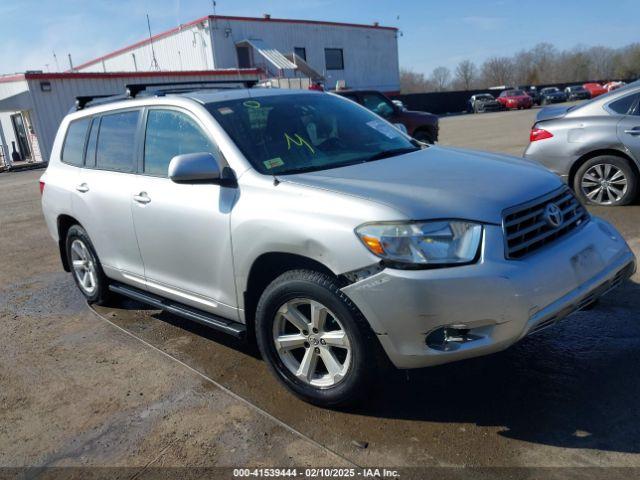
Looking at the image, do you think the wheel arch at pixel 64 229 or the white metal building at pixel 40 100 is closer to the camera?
the wheel arch at pixel 64 229

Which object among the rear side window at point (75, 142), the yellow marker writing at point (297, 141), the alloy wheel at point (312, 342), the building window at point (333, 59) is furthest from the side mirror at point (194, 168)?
the building window at point (333, 59)

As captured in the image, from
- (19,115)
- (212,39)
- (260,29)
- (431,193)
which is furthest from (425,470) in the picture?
(260,29)

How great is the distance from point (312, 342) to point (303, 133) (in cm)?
147

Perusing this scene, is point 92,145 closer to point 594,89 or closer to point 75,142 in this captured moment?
point 75,142

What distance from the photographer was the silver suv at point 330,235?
2.67 meters

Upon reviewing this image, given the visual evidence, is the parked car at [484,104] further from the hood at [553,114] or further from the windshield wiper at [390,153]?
the windshield wiper at [390,153]

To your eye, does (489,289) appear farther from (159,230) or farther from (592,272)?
(159,230)

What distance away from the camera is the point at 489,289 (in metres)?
2.60

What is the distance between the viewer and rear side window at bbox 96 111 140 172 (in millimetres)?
4250

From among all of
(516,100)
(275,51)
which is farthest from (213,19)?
(516,100)

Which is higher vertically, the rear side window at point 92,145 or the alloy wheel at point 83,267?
the rear side window at point 92,145

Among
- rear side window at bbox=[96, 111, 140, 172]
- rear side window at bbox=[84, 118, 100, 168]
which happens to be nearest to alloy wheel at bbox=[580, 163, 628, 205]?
rear side window at bbox=[96, 111, 140, 172]

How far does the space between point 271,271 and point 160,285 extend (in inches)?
45.0

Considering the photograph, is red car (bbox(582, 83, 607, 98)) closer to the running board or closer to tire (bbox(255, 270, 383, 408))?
the running board
